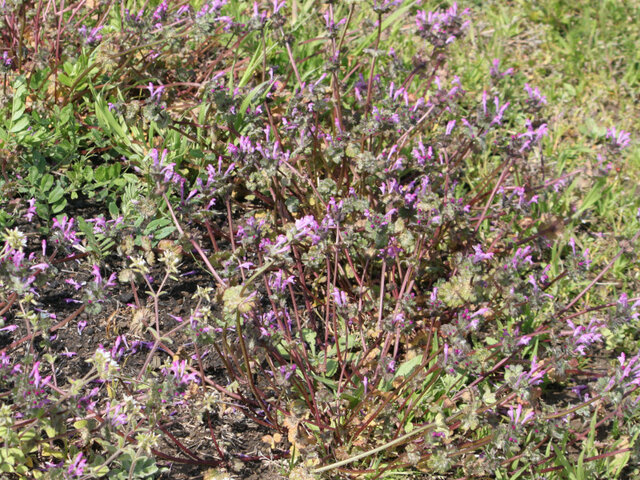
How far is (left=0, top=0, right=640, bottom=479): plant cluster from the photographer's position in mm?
2400

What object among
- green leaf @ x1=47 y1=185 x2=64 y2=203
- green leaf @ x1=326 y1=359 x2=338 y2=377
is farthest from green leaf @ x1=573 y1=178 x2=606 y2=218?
green leaf @ x1=47 y1=185 x2=64 y2=203

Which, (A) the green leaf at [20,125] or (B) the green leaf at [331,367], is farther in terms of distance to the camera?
(A) the green leaf at [20,125]

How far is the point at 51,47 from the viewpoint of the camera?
12.1 ft

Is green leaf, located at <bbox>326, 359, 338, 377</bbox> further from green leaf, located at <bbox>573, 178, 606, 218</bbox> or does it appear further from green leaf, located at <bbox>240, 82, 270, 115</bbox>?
Result: green leaf, located at <bbox>573, 178, 606, 218</bbox>

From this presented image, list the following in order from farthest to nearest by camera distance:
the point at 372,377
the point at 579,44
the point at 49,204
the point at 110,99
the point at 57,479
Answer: the point at 579,44, the point at 110,99, the point at 49,204, the point at 372,377, the point at 57,479

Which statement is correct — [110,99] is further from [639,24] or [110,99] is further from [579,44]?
[639,24]

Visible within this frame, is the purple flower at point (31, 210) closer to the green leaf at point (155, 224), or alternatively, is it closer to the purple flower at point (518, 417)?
the green leaf at point (155, 224)

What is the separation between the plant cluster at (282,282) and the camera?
240 centimetres

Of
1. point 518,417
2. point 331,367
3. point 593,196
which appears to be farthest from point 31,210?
point 593,196

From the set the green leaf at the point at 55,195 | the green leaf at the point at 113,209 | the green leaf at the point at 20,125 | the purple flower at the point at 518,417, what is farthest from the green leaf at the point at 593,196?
the green leaf at the point at 20,125

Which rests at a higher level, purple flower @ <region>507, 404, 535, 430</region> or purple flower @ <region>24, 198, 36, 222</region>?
purple flower @ <region>24, 198, 36, 222</region>

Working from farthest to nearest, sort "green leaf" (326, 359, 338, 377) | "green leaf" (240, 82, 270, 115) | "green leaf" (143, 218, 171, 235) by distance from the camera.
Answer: "green leaf" (240, 82, 270, 115) → "green leaf" (143, 218, 171, 235) → "green leaf" (326, 359, 338, 377)

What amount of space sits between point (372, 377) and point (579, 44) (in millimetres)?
3398

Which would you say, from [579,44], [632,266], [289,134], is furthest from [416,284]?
[579,44]
